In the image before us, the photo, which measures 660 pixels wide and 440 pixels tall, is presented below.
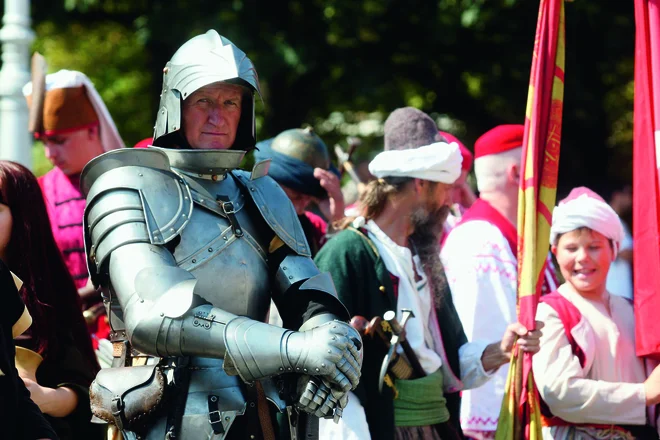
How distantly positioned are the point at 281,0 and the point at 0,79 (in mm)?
4369

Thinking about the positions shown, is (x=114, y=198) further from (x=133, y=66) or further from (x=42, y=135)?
(x=133, y=66)

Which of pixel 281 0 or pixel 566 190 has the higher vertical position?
pixel 281 0

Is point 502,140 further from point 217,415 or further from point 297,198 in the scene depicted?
point 217,415

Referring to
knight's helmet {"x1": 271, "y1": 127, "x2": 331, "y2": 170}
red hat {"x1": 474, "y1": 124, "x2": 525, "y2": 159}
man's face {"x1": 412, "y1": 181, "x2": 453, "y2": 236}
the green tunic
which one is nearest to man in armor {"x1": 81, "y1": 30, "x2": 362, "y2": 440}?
the green tunic

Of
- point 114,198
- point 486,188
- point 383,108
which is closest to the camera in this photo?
point 114,198

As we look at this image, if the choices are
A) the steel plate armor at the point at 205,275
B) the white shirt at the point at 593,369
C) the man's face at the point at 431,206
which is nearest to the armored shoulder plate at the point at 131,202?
the steel plate armor at the point at 205,275

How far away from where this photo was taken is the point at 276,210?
3.95 m

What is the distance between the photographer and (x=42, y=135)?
6145 millimetres

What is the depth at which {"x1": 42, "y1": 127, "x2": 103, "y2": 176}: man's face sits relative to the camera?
19.9 feet

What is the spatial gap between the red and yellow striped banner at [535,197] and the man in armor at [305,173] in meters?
1.29

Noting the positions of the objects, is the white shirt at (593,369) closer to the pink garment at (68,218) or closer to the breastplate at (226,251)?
the breastplate at (226,251)

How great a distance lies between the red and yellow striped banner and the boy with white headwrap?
14 cm

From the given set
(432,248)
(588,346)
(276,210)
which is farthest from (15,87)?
(588,346)

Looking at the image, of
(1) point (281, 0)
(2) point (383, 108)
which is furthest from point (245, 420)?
(2) point (383, 108)
